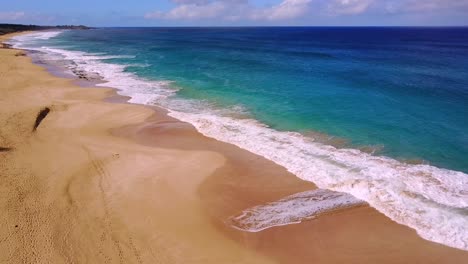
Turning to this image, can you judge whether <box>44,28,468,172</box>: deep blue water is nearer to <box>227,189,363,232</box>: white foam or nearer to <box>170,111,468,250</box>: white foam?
<box>170,111,468,250</box>: white foam

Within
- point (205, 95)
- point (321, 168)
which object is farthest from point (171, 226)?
point (205, 95)

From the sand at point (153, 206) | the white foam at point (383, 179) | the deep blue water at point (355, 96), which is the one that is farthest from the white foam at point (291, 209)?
the deep blue water at point (355, 96)

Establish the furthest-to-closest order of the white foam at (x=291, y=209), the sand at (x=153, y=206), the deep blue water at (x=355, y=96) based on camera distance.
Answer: the deep blue water at (x=355, y=96) < the white foam at (x=291, y=209) < the sand at (x=153, y=206)

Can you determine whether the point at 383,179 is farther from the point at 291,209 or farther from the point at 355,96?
the point at 355,96

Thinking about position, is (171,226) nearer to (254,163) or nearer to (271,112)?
(254,163)

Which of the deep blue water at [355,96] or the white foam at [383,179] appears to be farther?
the deep blue water at [355,96]

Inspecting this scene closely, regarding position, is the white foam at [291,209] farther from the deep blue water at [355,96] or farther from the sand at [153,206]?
the deep blue water at [355,96]
